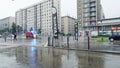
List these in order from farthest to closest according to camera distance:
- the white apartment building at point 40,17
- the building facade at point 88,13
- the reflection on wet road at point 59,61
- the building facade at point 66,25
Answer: the building facade at point 66,25 < the white apartment building at point 40,17 < the building facade at point 88,13 < the reflection on wet road at point 59,61

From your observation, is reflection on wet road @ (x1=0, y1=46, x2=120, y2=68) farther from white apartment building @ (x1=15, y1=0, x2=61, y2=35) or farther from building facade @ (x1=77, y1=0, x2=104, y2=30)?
white apartment building @ (x1=15, y1=0, x2=61, y2=35)

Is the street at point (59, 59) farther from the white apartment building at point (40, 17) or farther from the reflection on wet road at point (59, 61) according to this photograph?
the white apartment building at point (40, 17)

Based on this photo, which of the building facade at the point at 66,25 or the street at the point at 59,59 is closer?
the street at the point at 59,59

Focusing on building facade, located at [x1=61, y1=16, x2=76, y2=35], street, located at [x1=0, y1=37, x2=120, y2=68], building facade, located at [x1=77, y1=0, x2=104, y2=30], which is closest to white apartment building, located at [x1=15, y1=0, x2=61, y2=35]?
building facade, located at [x1=61, y1=16, x2=76, y2=35]

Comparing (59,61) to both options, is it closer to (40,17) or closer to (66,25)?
(40,17)

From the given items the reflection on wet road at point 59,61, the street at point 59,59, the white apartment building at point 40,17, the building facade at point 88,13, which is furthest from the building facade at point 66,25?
the reflection on wet road at point 59,61

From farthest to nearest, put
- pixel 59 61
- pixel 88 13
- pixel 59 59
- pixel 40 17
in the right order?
pixel 40 17 → pixel 88 13 → pixel 59 59 → pixel 59 61

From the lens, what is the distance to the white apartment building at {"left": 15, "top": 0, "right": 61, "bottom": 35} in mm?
144075

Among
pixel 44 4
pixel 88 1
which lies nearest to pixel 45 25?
pixel 44 4

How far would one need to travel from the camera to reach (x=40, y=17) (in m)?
151

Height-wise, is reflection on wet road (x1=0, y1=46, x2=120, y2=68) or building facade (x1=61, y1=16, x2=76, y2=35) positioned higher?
building facade (x1=61, y1=16, x2=76, y2=35)

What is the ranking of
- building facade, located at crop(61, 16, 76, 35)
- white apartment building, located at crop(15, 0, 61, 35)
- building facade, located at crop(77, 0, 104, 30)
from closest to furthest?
1. building facade, located at crop(77, 0, 104, 30)
2. white apartment building, located at crop(15, 0, 61, 35)
3. building facade, located at crop(61, 16, 76, 35)

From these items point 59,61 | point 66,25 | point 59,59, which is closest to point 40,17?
point 66,25

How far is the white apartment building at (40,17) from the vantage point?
14407 centimetres
